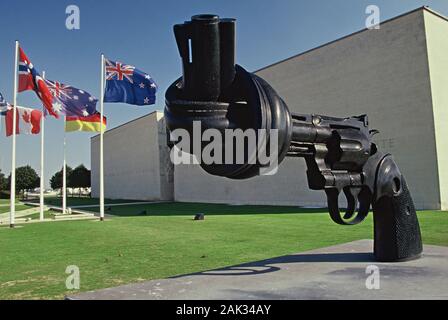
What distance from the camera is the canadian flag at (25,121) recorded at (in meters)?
16.4

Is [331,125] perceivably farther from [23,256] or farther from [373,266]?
[23,256]

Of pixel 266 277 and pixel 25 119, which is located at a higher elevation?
pixel 25 119

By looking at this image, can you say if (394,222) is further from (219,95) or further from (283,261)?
(219,95)

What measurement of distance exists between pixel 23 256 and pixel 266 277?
668cm

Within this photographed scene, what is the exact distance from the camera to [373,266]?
4336 millimetres

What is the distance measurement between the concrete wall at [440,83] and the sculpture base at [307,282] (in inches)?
656

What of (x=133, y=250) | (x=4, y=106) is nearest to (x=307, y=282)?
(x=133, y=250)

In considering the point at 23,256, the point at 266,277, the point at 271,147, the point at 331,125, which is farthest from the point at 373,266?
the point at 23,256

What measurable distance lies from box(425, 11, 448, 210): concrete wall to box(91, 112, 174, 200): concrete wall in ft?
94.2

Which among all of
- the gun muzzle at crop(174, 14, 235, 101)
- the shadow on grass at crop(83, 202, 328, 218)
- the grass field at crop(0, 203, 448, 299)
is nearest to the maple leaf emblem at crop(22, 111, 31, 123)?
the grass field at crop(0, 203, 448, 299)
